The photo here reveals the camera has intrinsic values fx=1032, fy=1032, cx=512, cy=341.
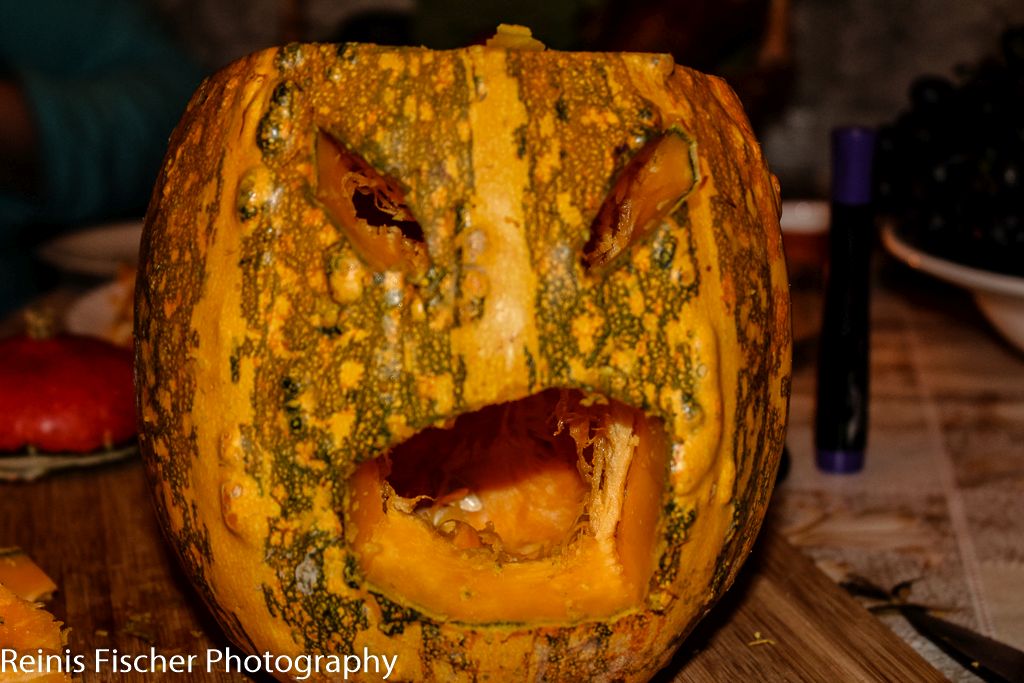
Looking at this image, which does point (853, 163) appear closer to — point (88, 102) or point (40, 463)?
point (40, 463)

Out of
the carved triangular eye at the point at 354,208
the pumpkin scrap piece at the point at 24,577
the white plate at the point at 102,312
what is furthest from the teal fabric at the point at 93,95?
the carved triangular eye at the point at 354,208

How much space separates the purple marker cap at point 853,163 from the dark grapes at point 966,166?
0.96 ft

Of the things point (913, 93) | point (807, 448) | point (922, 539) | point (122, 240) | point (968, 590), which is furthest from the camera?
point (122, 240)

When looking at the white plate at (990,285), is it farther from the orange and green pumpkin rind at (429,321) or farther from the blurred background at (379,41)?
the orange and green pumpkin rind at (429,321)

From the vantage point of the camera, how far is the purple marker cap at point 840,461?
1181mm

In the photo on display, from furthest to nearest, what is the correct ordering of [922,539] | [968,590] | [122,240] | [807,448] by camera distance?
[122,240], [807,448], [922,539], [968,590]

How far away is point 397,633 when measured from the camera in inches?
25.1

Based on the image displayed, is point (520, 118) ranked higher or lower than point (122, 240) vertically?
higher

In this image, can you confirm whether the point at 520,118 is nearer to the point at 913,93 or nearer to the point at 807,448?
the point at 807,448

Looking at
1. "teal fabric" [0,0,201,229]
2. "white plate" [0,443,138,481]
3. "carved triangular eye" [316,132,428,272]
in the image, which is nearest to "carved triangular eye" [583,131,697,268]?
"carved triangular eye" [316,132,428,272]

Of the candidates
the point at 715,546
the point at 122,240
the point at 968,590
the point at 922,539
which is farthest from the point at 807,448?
the point at 122,240

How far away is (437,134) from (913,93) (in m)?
1.20

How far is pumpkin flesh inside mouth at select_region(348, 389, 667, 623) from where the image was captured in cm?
64

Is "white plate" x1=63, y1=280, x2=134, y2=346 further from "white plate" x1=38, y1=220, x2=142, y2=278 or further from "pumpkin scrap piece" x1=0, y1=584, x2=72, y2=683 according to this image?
"pumpkin scrap piece" x1=0, y1=584, x2=72, y2=683
